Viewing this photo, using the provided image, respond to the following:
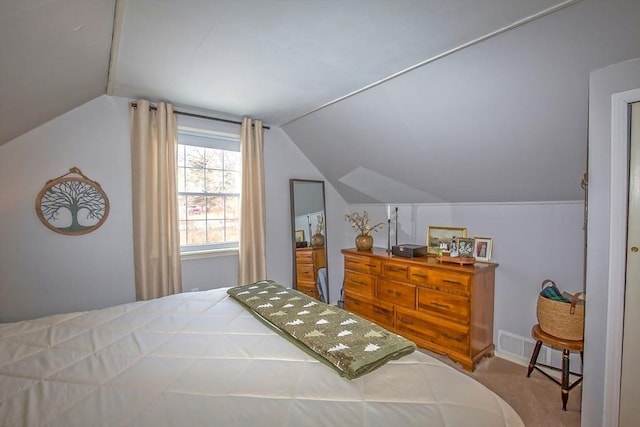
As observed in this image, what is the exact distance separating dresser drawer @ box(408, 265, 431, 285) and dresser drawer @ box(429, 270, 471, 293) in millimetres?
40

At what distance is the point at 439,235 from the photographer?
3.07m

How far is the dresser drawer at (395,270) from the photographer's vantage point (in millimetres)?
2844

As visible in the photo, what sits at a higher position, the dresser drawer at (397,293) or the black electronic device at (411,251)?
the black electronic device at (411,251)

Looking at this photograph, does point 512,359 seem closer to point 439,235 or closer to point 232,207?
point 439,235

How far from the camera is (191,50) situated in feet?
5.90

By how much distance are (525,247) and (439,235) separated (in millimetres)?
767

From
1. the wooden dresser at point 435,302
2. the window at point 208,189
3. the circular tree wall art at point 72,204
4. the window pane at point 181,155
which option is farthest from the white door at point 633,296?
the circular tree wall art at point 72,204

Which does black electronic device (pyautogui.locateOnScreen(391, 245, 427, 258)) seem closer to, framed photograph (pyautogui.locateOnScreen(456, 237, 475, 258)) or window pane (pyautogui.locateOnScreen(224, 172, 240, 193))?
framed photograph (pyautogui.locateOnScreen(456, 237, 475, 258))

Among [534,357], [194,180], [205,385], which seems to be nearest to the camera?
[205,385]

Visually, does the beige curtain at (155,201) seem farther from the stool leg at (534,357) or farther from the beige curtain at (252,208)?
the stool leg at (534,357)

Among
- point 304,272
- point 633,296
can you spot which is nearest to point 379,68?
point 633,296

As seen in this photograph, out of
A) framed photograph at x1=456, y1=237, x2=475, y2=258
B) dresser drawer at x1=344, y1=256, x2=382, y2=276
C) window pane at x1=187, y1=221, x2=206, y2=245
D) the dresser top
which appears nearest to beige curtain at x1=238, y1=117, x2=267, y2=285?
window pane at x1=187, y1=221, x2=206, y2=245

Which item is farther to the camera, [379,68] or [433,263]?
[433,263]

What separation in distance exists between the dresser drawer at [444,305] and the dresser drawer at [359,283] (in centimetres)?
61
